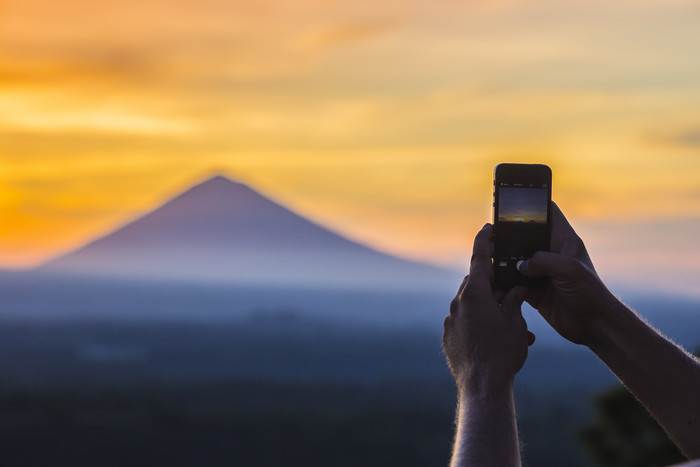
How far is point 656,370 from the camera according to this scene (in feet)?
7.83

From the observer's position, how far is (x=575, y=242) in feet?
9.49

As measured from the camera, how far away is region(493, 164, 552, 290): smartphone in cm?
271

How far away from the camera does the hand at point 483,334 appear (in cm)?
220

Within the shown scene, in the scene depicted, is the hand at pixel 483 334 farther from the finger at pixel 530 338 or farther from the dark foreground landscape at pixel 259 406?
the dark foreground landscape at pixel 259 406

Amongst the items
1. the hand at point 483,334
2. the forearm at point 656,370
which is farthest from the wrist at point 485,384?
the forearm at point 656,370

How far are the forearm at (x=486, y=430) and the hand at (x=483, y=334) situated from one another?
0.14ft

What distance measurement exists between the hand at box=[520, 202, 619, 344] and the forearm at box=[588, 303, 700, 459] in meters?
0.05

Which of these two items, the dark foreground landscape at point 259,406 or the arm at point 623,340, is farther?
the dark foreground landscape at point 259,406

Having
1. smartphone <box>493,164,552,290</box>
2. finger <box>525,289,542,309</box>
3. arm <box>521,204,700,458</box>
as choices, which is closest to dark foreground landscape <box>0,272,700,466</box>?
smartphone <box>493,164,552,290</box>

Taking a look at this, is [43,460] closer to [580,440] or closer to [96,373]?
→ [96,373]

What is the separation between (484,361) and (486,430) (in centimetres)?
25

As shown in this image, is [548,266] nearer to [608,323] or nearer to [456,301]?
[608,323]

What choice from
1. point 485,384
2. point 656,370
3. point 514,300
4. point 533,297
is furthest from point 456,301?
point 656,370

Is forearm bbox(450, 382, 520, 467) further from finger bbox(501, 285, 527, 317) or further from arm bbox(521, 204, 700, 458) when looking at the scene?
arm bbox(521, 204, 700, 458)
